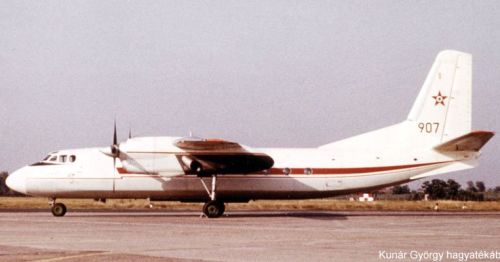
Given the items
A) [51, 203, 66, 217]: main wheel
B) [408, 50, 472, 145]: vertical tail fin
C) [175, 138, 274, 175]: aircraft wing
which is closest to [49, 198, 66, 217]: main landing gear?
[51, 203, 66, 217]: main wheel

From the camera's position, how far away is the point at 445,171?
31875 millimetres

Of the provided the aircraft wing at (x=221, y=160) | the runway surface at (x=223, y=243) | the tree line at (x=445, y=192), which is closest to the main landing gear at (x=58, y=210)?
the aircraft wing at (x=221, y=160)

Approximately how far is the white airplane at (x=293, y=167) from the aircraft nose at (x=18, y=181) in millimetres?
48

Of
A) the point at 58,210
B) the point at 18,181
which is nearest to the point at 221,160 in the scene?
the point at 58,210

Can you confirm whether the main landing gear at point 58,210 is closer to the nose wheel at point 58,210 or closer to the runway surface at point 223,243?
the nose wheel at point 58,210

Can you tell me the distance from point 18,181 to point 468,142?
21.4m

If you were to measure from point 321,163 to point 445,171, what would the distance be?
5957 mm

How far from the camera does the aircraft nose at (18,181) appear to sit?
105ft

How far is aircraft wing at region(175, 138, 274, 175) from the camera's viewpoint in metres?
30.6

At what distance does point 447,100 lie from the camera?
32594 millimetres

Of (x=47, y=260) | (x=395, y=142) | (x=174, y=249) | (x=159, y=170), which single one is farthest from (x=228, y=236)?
(x=395, y=142)

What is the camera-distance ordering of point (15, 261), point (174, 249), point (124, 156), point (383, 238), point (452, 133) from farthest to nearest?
point (452, 133), point (124, 156), point (383, 238), point (174, 249), point (15, 261)

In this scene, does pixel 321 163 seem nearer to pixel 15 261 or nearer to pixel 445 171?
pixel 445 171

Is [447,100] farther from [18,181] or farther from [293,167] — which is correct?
[18,181]
